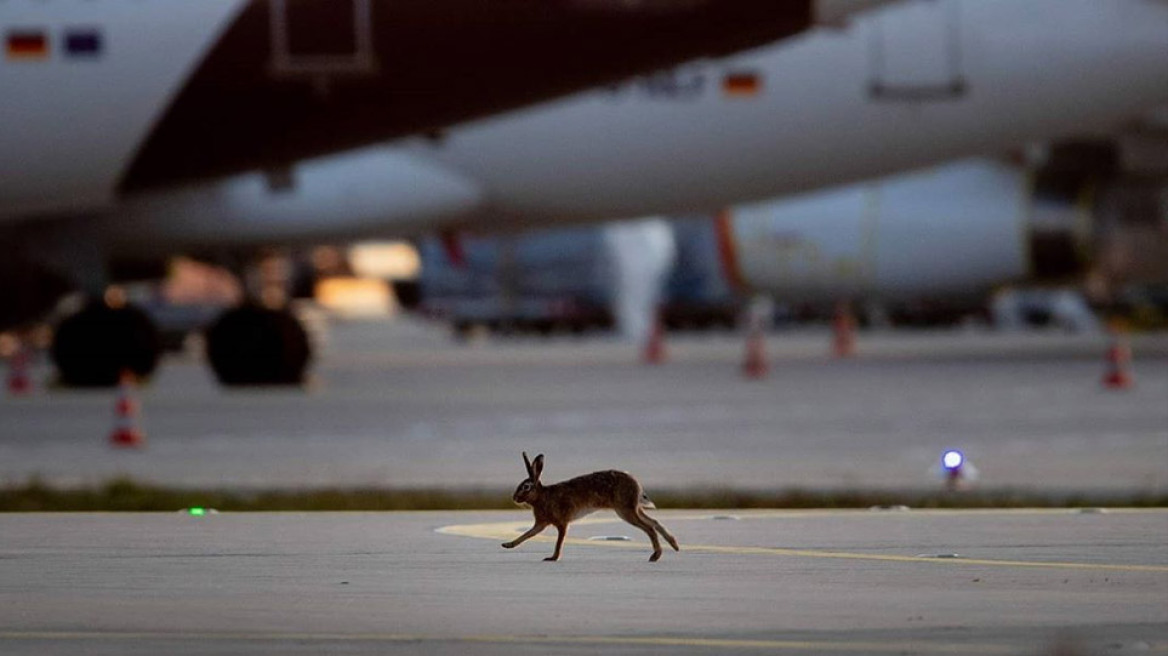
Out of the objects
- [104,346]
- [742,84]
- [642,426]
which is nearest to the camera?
[642,426]

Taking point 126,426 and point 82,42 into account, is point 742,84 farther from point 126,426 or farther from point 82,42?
point 126,426

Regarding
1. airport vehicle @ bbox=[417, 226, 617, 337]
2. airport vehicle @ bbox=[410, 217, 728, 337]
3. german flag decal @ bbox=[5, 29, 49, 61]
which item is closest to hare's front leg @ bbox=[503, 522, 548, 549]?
german flag decal @ bbox=[5, 29, 49, 61]

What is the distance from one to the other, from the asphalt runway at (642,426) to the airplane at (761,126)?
1.65m

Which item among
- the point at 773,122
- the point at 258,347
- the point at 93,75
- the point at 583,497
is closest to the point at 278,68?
the point at 93,75

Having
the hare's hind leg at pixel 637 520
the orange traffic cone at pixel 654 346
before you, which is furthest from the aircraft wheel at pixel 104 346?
the hare's hind leg at pixel 637 520

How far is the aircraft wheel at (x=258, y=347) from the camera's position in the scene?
19.9m

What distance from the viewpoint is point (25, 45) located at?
14.5 metres

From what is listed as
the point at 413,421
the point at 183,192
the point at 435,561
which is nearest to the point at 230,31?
the point at 413,421

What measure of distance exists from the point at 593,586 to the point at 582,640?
0.86 meters

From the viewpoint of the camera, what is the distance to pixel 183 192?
19078 millimetres

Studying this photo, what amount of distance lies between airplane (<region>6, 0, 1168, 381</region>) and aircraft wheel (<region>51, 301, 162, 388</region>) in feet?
3.09

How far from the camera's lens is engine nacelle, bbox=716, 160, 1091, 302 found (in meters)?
26.0

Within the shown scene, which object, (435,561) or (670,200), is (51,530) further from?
(670,200)

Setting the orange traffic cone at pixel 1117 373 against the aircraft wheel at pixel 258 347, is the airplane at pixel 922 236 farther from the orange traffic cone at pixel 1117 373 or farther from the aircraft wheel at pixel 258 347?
the aircraft wheel at pixel 258 347
